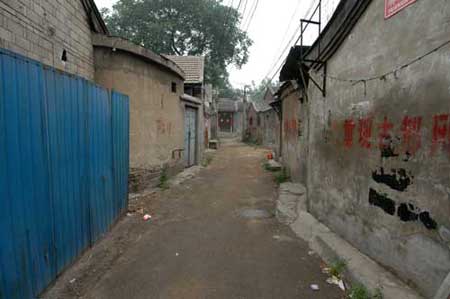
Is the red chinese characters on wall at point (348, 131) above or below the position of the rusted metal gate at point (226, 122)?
below

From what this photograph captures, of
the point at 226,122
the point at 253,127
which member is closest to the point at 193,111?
the point at 253,127

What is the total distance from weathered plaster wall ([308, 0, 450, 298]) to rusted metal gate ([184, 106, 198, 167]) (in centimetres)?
728

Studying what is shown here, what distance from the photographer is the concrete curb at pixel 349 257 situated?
2704mm

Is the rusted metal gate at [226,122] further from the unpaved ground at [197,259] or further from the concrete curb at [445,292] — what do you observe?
the concrete curb at [445,292]

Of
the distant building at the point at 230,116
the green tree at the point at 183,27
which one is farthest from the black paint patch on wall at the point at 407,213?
the distant building at the point at 230,116

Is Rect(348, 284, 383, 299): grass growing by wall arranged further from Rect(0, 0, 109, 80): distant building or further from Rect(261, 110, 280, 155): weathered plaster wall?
Rect(261, 110, 280, 155): weathered plaster wall

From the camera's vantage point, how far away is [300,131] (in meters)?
7.73

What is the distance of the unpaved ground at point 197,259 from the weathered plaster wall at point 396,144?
2.87 feet

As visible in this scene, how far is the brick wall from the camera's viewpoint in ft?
12.4

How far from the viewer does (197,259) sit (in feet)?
12.3

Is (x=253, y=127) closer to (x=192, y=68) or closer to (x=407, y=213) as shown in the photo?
(x=192, y=68)

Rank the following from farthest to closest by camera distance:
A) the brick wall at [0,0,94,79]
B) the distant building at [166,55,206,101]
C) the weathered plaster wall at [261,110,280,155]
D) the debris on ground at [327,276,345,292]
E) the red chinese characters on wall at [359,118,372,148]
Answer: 1. the weathered plaster wall at [261,110,280,155]
2. the distant building at [166,55,206,101]
3. the brick wall at [0,0,94,79]
4. the red chinese characters on wall at [359,118,372,148]
5. the debris on ground at [327,276,345,292]

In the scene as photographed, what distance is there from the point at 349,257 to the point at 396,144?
1.58m

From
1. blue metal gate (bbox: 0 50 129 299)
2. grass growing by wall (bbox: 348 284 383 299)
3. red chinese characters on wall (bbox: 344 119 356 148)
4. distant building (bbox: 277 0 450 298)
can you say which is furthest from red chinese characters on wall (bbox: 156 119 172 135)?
grass growing by wall (bbox: 348 284 383 299)
